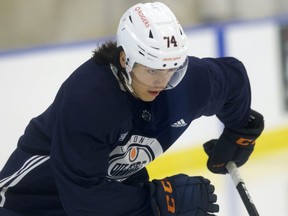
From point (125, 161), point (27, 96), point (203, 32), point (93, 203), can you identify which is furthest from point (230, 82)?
point (203, 32)

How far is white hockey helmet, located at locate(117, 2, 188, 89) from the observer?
1.59 meters

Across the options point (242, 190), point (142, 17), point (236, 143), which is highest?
point (142, 17)

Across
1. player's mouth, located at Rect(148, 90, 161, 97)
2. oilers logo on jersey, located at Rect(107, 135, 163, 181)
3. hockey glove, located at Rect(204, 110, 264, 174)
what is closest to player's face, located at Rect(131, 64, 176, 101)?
player's mouth, located at Rect(148, 90, 161, 97)

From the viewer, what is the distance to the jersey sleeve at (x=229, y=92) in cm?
188

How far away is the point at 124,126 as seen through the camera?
1.66 metres

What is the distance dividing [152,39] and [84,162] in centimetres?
27

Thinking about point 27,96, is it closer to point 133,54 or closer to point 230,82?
point 230,82

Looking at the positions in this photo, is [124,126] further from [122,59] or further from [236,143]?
[236,143]

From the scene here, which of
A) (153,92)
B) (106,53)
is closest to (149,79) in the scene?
(153,92)

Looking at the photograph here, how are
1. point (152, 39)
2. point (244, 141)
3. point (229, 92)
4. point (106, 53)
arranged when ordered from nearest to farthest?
point (152, 39) < point (106, 53) < point (229, 92) < point (244, 141)

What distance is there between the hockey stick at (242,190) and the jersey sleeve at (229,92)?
0.13m

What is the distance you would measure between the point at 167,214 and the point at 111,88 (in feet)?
0.96

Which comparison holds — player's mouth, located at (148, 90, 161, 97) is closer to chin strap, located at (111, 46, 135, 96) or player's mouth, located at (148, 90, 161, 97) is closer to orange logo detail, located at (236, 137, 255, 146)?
chin strap, located at (111, 46, 135, 96)

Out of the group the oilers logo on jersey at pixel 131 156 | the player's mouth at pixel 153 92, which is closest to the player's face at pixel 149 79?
the player's mouth at pixel 153 92
